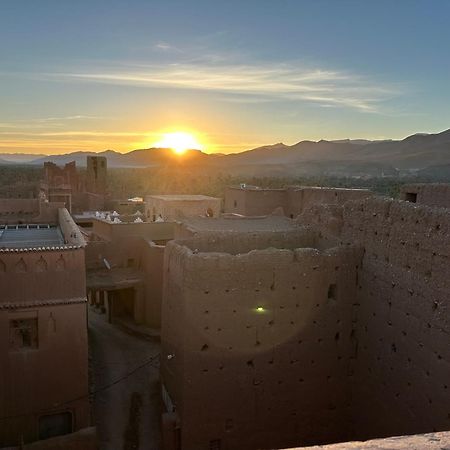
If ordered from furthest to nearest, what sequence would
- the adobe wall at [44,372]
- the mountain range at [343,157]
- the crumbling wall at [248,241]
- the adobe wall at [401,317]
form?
1. the mountain range at [343,157]
2. the crumbling wall at [248,241]
3. the adobe wall at [44,372]
4. the adobe wall at [401,317]

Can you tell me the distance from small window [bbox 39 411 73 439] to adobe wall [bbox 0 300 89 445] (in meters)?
0.15

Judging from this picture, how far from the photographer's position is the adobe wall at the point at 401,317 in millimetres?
9242

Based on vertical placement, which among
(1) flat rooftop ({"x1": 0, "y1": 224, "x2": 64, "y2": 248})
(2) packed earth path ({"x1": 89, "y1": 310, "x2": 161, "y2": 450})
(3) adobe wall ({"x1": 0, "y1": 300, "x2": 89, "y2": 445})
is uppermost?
(1) flat rooftop ({"x1": 0, "y1": 224, "x2": 64, "y2": 248})

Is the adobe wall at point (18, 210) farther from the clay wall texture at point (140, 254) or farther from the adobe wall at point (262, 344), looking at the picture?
the adobe wall at point (262, 344)

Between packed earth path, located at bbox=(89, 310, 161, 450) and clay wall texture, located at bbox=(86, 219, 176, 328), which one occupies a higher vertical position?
clay wall texture, located at bbox=(86, 219, 176, 328)

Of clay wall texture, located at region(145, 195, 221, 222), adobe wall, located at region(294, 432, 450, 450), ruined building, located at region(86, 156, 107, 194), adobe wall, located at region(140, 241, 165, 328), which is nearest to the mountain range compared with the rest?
ruined building, located at region(86, 156, 107, 194)

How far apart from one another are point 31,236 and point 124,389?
6.05 metres

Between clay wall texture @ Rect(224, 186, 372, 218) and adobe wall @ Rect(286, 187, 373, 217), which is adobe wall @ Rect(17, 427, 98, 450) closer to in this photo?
adobe wall @ Rect(286, 187, 373, 217)

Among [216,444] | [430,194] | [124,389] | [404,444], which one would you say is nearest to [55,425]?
[124,389]

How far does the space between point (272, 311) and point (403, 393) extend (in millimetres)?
3151

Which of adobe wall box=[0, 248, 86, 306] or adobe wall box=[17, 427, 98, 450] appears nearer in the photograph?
adobe wall box=[17, 427, 98, 450]

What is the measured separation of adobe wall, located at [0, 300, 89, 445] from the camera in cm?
1252

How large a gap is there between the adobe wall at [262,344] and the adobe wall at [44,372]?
8.82 feet

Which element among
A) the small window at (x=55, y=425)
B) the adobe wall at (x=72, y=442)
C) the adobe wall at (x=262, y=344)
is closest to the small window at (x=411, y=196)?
the adobe wall at (x=262, y=344)
